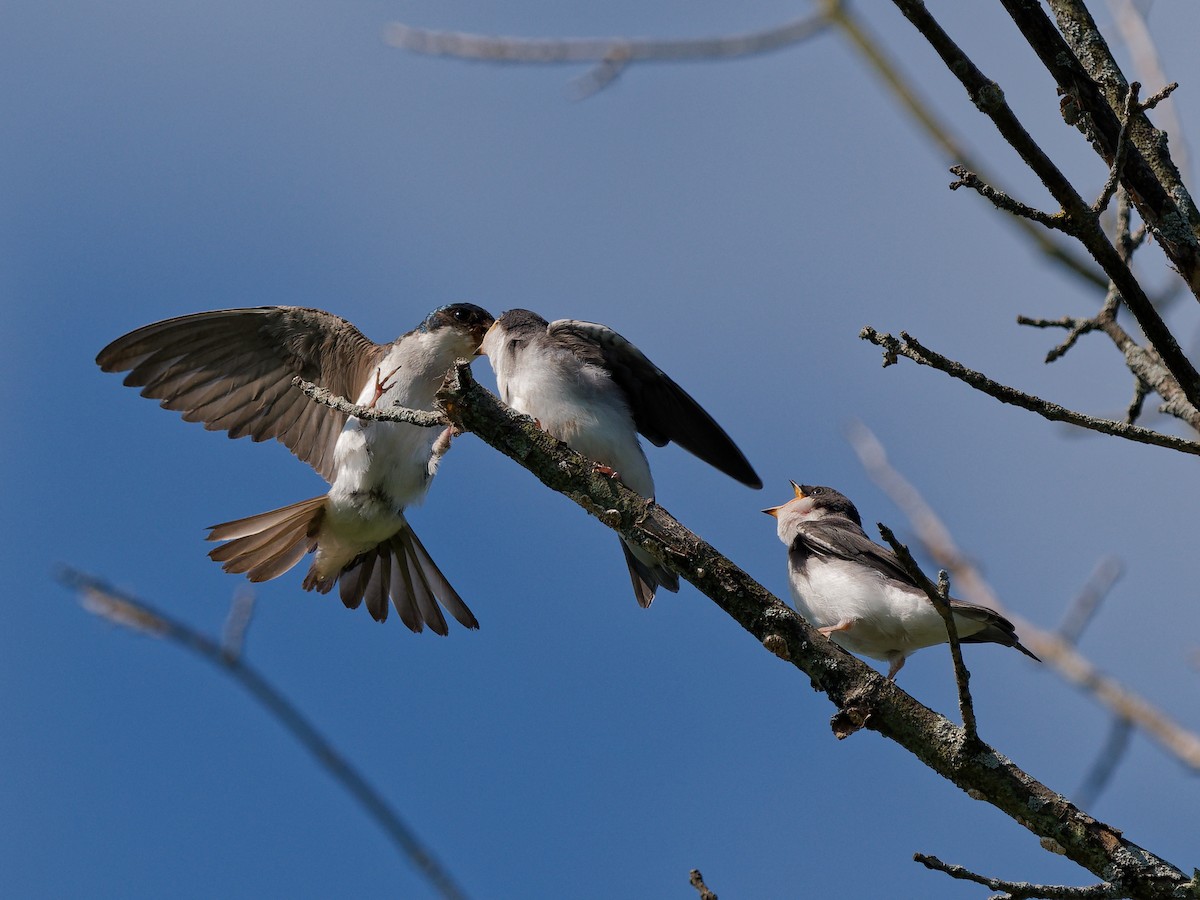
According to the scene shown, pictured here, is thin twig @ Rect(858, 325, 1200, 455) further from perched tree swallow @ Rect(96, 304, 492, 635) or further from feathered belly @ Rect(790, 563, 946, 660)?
perched tree swallow @ Rect(96, 304, 492, 635)

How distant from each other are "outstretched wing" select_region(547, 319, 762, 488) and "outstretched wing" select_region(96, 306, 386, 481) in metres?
1.47

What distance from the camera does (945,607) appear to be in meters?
2.64

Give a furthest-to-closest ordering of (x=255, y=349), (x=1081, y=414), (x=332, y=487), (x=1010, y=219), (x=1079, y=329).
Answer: (x=255, y=349) → (x=332, y=487) → (x=1079, y=329) → (x=1010, y=219) → (x=1081, y=414)

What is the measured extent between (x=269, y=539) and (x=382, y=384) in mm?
1181

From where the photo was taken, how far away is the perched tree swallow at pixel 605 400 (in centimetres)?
556

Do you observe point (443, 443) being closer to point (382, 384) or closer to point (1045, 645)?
point (382, 384)

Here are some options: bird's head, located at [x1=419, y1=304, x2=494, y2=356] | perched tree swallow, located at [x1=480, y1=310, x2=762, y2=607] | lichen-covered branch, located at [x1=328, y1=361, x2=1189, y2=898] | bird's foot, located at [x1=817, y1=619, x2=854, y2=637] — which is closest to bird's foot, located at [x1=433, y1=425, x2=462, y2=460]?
perched tree swallow, located at [x1=480, y1=310, x2=762, y2=607]

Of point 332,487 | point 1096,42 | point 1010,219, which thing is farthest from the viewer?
point 332,487

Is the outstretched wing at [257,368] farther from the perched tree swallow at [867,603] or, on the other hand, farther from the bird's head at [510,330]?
the perched tree swallow at [867,603]

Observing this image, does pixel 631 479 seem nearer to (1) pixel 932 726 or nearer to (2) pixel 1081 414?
(1) pixel 932 726

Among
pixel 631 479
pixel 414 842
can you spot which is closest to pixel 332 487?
pixel 631 479

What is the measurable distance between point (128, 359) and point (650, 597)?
3.34 m

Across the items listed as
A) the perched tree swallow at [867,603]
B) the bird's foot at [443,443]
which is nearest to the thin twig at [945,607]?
the perched tree swallow at [867,603]

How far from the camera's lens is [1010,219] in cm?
397
